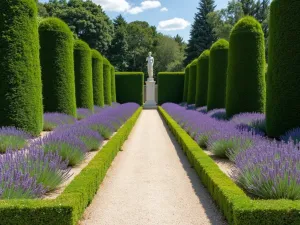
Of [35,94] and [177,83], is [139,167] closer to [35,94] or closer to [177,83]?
[35,94]

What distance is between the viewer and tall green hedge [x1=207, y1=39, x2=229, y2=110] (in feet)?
51.0

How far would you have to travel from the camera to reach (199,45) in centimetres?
4597

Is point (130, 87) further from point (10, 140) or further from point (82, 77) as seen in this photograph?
point (10, 140)

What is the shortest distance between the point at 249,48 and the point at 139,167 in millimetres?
7094

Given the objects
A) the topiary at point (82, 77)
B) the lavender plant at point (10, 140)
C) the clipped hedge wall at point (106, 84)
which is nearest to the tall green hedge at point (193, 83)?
the clipped hedge wall at point (106, 84)

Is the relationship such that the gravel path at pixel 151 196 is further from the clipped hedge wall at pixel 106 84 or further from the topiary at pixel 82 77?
the clipped hedge wall at pixel 106 84

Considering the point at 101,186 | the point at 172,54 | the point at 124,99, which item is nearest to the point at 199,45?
the point at 172,54

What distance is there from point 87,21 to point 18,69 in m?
35.3

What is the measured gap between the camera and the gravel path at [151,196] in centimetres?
434

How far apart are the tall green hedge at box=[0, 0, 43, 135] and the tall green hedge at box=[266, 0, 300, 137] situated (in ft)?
22.0

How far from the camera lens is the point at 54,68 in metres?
12.8

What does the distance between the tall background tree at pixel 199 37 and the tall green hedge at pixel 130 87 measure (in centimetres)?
1535

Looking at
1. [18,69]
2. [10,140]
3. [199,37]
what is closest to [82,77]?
[18,69]

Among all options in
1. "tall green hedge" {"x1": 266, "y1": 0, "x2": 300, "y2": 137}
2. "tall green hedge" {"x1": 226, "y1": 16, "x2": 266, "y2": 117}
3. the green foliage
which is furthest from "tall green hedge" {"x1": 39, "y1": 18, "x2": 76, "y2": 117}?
the green foliage
